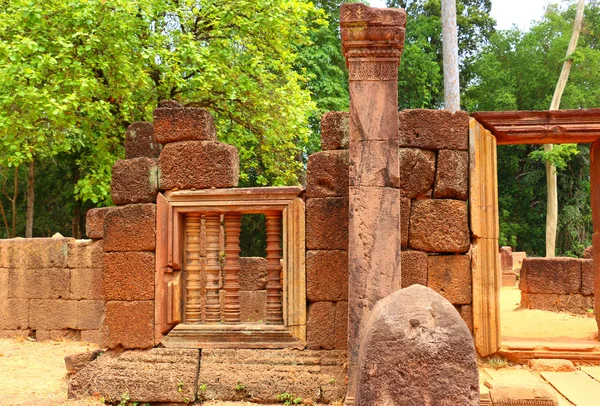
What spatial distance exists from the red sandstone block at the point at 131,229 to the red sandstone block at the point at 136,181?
84mm

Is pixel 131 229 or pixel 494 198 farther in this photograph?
pixel 494 198

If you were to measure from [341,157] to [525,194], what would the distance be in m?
23.9

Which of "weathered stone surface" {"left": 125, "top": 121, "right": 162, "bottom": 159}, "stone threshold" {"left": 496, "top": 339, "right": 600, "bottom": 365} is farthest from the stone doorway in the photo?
"weathered stone surface" {"left": 125, "top": 121, "right": 162, "bottom": 159}

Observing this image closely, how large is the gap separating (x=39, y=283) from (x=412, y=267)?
24.6 ft

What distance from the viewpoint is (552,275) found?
1248 centimetres

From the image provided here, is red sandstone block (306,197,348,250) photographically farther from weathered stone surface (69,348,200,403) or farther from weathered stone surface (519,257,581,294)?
weathered stone surface (519,257,581,294)

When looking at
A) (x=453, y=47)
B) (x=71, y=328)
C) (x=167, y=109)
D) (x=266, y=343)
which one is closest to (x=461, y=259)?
(x=266, y=343)

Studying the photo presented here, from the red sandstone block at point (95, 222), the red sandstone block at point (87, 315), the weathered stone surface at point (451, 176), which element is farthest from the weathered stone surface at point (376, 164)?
the red sandstone block at point (87, 315)

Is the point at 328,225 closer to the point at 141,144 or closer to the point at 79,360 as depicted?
the point at 141,144

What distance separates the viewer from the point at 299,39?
47.7ft

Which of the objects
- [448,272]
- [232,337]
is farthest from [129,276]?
[448,272]

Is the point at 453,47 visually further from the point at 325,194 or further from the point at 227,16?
the point at 325,194

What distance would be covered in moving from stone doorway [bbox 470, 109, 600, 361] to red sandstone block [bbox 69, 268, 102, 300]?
22.3 ft

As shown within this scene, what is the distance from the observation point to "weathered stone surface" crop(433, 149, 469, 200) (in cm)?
661
